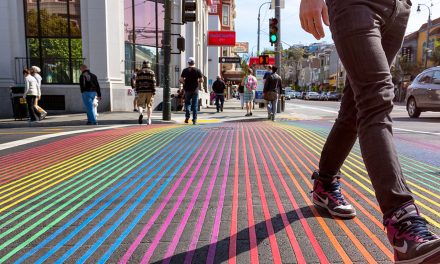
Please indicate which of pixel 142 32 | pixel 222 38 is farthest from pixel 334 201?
pixel 222 38

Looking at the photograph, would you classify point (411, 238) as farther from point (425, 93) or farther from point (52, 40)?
point (52, 40)

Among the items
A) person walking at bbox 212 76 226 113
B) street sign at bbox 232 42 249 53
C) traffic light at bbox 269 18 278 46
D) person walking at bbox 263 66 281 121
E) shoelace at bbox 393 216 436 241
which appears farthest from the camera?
street sign at bbox 232 42 249 53

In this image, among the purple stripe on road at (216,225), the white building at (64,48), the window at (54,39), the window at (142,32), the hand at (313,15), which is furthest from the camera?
the window at (142,32)

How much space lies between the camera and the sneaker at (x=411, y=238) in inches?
53.1

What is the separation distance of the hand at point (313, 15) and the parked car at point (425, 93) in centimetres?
1179

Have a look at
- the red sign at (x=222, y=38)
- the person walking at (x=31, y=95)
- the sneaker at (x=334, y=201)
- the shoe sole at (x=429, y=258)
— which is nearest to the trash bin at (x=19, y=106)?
the person walking at (x=31, y=95)

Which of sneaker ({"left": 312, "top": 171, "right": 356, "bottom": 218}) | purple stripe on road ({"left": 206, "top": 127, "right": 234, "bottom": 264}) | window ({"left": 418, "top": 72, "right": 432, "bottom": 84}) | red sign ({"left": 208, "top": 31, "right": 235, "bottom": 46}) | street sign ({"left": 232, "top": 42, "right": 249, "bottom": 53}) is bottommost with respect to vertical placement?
purple stripe on road ({"left": 206, "top": 127, "right": 234, "bottom": 264})

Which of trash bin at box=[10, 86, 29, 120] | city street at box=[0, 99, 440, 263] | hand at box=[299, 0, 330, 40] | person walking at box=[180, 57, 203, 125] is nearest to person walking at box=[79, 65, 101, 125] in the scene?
person walking at box=[180, 57, 203, 125]

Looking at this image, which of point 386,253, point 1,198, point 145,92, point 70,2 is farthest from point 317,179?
point 70,2

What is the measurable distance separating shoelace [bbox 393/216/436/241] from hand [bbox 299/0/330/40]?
106 cm

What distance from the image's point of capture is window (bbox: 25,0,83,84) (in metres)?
16.3

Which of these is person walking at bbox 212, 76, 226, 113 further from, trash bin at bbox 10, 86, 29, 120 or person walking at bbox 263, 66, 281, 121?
trash bin at bbox 10, 86, 29, 120

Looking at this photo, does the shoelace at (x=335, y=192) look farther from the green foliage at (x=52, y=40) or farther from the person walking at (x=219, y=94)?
the green foliage at (x=52, y=40)

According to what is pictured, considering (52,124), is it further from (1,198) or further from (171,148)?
(1,198)
